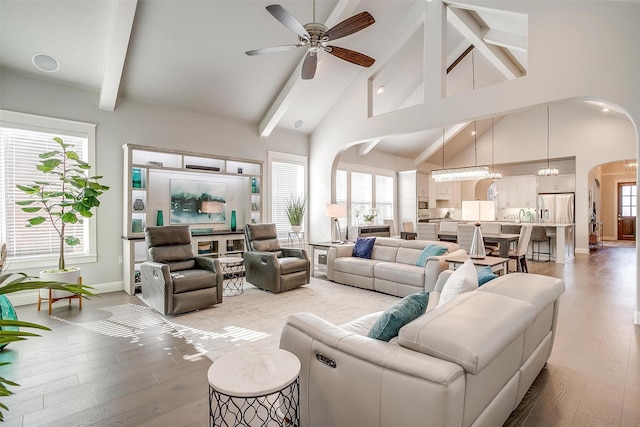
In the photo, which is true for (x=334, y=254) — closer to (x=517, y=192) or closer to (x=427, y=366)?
(x=427, y=366)

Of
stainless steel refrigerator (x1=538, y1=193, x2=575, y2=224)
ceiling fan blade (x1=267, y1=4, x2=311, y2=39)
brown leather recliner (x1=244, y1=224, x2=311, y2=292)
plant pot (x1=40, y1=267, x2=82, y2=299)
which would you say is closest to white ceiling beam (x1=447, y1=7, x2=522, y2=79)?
ceiling fan blade (x1=267, y1=4, x2=311, y2=39)

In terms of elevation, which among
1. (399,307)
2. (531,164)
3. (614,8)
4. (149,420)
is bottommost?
(149,420)

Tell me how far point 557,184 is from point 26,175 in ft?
40.6

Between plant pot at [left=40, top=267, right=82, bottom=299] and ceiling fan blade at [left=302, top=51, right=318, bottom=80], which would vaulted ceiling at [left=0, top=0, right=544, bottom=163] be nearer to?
ceiling fan blade at [left=302, top=51, right=318, bottom=80]

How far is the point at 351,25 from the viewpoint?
3.26m

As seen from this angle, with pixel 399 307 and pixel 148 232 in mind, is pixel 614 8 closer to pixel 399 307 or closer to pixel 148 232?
pixel 399 307

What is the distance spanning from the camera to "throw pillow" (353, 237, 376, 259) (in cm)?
569

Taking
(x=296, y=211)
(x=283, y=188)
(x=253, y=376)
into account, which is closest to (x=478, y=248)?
(x=253, y=376)

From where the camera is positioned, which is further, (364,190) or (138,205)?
(364,190)

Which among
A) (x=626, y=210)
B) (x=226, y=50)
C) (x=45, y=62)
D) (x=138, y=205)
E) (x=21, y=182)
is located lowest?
(x=626, y=210)

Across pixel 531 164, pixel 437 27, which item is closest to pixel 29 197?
pixel 437 27

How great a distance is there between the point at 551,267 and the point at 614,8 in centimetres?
508

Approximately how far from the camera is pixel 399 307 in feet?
5.88

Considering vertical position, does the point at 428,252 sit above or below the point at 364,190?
below
